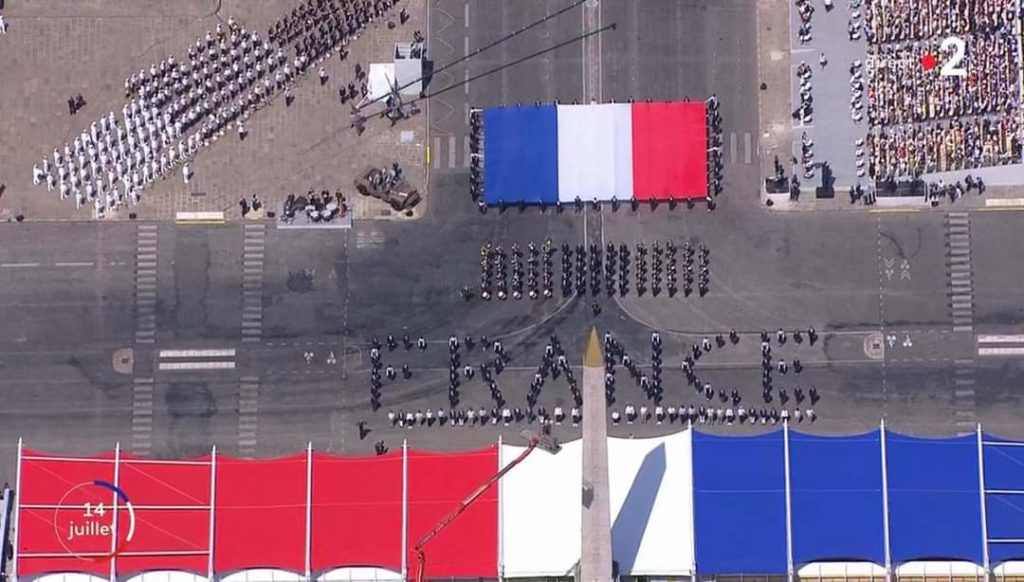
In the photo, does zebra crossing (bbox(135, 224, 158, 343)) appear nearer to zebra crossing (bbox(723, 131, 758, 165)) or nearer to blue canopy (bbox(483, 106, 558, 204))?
blue canopy (bbox(483, 106, 558, 204))

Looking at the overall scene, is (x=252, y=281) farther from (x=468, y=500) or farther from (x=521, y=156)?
(x=468, y=500)

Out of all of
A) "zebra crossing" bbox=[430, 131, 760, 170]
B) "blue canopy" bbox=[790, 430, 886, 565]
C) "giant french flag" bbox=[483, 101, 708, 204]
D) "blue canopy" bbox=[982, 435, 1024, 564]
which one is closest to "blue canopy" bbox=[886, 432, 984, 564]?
"blue canopy" bbox=[982, 435, 1024, 564]

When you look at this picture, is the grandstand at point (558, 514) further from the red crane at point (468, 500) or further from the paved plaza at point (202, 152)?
the paved plaza at point (202, 152)

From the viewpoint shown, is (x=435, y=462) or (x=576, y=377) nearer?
(x=435, y=462)

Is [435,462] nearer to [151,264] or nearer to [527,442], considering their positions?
[527,442]

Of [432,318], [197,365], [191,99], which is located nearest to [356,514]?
[432,318]

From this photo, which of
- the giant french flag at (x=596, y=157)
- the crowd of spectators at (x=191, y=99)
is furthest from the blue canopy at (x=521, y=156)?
the crowd of spectators at (x=191, y=99)

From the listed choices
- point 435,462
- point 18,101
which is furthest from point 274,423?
point 18,101
